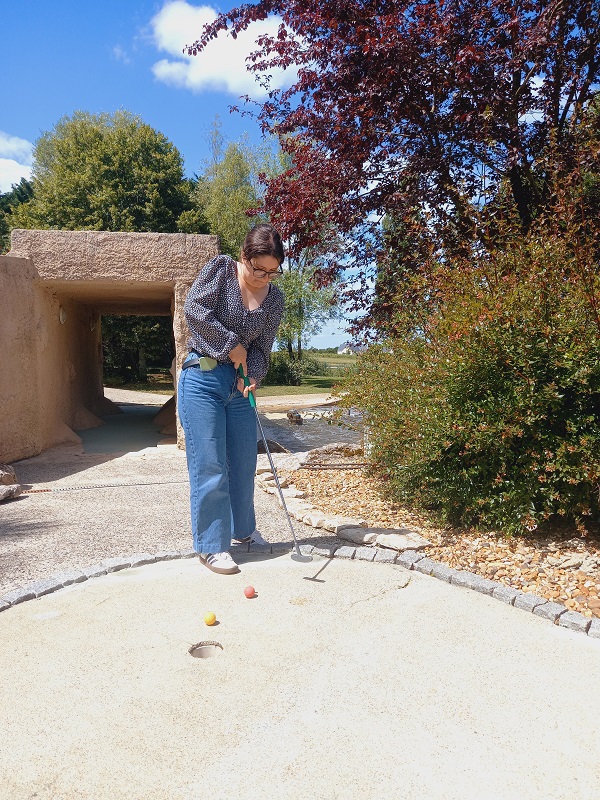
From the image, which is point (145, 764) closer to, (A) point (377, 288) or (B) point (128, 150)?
(A) point (377, 288)

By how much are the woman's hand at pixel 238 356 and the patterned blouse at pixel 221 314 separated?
1.1 inches

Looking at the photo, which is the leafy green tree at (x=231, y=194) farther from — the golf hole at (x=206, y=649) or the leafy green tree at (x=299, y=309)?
the golf hole at (x=206, y=649)

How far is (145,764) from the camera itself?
1.99m

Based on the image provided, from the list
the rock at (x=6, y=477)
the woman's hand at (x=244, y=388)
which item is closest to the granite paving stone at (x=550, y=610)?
the woman's hand at (x=244, y=388)

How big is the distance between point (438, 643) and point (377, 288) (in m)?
4.63

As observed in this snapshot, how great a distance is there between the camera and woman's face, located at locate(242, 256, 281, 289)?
3.54 m

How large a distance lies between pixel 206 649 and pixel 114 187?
864 inches

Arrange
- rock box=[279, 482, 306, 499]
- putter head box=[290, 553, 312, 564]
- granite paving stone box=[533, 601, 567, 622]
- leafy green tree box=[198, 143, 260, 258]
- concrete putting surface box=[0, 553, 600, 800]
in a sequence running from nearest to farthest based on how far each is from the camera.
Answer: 1. concrete putting surface box=[0, 553, 600, 800]
2. granite paving stone box=[533, 601, 567, 622]
3. putter head box=[290, 553, 312, 564]
4. rock box=[279, 482, 306, 499]
5. leafy green tree box=[198, 143, 260, 258]

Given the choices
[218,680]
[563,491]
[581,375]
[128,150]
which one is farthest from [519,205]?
[128,150]

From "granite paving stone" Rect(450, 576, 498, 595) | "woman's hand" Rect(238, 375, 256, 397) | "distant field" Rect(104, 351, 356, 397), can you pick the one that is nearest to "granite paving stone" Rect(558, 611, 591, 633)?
"granite paving stone" Rect(450, 576, 498, 595)

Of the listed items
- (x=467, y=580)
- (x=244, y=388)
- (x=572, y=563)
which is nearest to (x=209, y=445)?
(x=244, y=388)

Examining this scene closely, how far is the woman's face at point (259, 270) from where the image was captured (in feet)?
11.6

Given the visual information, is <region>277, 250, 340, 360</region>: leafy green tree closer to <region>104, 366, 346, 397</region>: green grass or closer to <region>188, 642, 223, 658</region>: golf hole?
<region>104, 366, 346, 397</region>: green grass

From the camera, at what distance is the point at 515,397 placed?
3.93m
